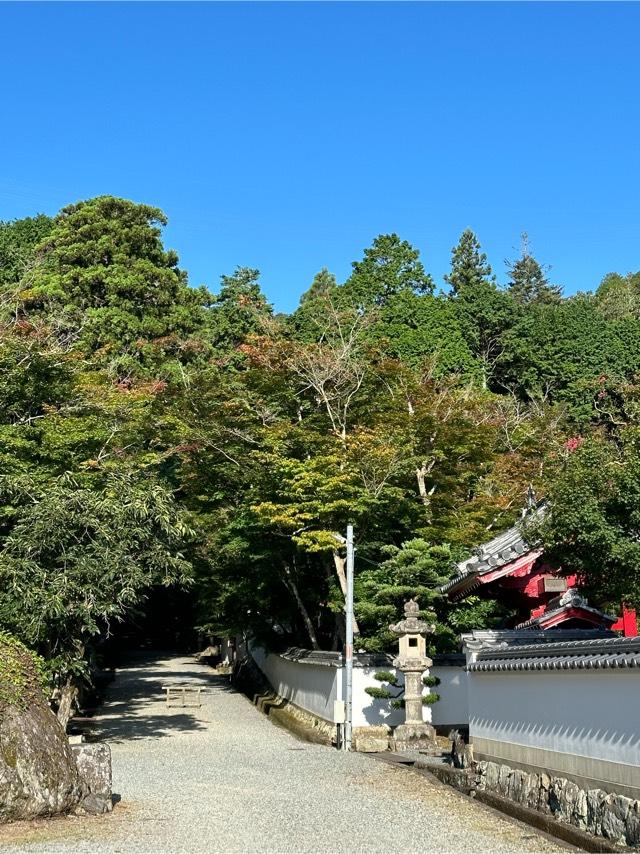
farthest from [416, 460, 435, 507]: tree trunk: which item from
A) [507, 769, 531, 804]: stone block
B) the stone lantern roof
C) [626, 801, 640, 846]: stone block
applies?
[626, 801, 640, 846]: stone block

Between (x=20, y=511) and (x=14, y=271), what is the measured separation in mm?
36577

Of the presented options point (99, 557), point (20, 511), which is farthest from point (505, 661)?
point (20, 511)

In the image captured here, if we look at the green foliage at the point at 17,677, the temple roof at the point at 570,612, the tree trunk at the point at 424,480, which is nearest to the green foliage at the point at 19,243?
the tree trunk at the point at 424,480

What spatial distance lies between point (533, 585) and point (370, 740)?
181 inches

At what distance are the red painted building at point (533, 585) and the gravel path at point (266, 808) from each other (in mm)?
3652

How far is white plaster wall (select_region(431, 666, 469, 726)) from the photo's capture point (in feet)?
60.7

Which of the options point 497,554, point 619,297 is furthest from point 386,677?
point 619,297

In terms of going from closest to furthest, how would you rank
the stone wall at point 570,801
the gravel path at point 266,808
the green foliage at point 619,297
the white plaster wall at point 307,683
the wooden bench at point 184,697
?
the stone wall at point 570,801 < the gravel path at point 266,808 < the white plaster wall at point 307,683 < the wooden bench at point 184,697 < the green foliage at point 619,297

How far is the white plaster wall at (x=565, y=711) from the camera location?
9.05 m

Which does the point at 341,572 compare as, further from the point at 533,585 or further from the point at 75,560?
the point at 75,560

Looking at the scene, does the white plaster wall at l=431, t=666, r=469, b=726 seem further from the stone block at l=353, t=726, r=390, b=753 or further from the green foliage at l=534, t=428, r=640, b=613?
the green foliage at l=534, t=428, r=640, b=613

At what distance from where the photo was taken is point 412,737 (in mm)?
17750

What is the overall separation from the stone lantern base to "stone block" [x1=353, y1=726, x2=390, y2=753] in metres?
0.23

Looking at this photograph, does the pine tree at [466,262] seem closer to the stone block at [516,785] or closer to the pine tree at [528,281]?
the pine tree at [528,281]
